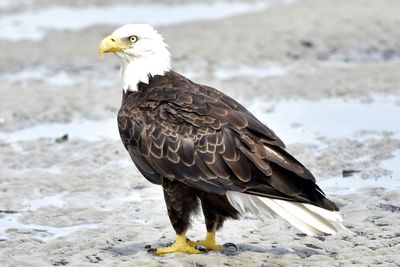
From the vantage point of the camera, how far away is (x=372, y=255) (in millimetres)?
7609

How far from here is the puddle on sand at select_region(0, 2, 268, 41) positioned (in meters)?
20.8

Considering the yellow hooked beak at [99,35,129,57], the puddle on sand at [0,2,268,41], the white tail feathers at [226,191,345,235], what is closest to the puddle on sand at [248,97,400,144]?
the yellow hooked beak at [99,35,129,57]

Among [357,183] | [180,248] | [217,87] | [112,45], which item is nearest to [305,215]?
[180,248]

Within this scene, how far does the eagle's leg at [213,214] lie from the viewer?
7.62 meters

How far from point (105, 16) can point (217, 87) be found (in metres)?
7.91

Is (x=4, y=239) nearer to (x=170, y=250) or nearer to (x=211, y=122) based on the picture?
(x=170, y=250)

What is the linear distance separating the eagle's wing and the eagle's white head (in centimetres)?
32

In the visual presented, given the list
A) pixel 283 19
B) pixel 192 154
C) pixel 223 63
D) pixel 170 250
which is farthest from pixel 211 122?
pixel 283 19

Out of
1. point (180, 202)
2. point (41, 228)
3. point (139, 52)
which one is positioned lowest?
point (41, 228)

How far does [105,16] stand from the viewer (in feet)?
72.7

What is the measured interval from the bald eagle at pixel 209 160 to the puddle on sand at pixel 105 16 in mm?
12289

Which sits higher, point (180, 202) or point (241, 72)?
point (241, 72)

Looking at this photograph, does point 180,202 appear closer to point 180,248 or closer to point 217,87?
point 180,248

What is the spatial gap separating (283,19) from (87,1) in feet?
21.3
